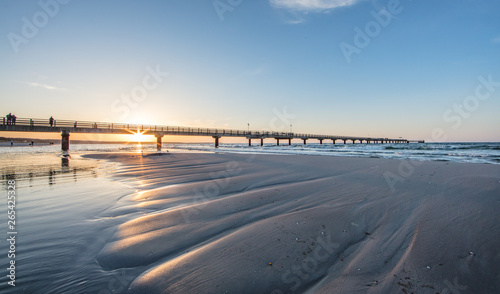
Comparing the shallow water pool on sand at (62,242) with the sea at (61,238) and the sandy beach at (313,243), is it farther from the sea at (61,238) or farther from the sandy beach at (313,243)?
the sandy beach at (313,243)

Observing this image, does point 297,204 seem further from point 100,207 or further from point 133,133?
point 133,133

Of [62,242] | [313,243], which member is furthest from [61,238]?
[313,243]

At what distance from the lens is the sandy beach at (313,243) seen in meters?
2.27

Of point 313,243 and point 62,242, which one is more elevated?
point 313,243

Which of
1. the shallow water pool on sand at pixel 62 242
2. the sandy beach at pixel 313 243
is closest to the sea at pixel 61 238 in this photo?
the shallow water pool on sand at pixel 62 242

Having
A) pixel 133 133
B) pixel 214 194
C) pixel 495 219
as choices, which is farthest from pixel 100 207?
pixel 133 133

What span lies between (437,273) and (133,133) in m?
40.2

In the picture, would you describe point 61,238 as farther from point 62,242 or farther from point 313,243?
point 313,243

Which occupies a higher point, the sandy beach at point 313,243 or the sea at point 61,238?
the sandy beach at point 313,243

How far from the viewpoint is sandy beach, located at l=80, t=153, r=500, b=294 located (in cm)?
227

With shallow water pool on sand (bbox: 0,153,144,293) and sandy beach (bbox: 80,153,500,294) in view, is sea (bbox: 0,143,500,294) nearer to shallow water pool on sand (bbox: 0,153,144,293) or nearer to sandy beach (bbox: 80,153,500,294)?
shallow water pool on sand (bbox: 0,153,144,293)

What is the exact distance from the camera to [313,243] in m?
3.08

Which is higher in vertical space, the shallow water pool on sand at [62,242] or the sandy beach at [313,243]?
the sandy beach at [313,243]

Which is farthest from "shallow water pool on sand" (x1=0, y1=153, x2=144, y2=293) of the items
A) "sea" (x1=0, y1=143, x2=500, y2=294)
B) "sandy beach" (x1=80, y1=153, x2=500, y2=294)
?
"sandy beach" (x1=80, y1=153, x2=500, y2=294)
